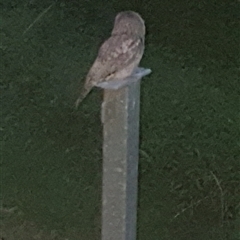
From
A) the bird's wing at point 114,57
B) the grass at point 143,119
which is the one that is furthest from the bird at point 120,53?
the grass at point 143,119

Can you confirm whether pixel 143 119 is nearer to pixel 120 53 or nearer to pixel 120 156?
pixel 120 53

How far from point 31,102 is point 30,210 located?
1.20 ft

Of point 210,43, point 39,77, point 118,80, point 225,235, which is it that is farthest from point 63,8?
point 225,235

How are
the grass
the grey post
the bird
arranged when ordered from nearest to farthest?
the grey post
the bird
the grass

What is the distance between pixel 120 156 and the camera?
1614 mm

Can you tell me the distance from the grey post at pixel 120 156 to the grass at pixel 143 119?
47cm

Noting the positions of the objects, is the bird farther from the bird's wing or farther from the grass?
the grass

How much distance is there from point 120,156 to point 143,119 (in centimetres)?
60

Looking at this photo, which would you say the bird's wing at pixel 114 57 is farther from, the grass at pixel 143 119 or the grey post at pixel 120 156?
the grass at pixel 143 119

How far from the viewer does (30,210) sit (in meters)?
2.41

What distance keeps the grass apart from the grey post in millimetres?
472

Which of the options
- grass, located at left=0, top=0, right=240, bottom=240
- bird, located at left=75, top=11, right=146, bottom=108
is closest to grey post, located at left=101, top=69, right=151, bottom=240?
bird, located at left=75, top=11, right=146, bottom=108

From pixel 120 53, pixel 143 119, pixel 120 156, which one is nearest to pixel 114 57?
pixel 120 53

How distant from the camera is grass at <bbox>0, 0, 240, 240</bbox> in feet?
6.94
